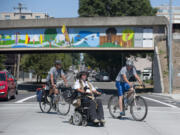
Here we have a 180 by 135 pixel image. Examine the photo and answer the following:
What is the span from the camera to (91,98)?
10188mm

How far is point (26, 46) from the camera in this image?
1353 inches

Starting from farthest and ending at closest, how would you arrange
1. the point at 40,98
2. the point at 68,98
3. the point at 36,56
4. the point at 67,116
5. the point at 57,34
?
the point at 36,56 → the point at 57,34 → the point at 40,98 → the point at 67,116 → the point at 68,98

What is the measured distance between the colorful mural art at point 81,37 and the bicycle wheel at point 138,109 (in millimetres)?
21526

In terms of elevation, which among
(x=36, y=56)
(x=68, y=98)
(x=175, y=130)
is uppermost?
(x=36, y=56)

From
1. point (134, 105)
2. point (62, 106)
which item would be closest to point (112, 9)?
point (62, 106)

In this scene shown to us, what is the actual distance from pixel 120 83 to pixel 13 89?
36.0 feet

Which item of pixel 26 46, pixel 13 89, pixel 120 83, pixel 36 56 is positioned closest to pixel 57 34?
pixel 26 46

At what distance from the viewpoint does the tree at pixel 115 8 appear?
2218 inches

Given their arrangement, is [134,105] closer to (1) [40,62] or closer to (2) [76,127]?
(2) [76,127]

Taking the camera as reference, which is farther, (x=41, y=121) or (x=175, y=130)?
(x=41, y=121)

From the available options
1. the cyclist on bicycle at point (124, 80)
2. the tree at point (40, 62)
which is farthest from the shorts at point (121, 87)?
the tree at point (40, 62)

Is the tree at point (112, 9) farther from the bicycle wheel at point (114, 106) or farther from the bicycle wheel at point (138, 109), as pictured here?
the bicycle wheel at point (138, 109)

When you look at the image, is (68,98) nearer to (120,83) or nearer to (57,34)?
(120,83)

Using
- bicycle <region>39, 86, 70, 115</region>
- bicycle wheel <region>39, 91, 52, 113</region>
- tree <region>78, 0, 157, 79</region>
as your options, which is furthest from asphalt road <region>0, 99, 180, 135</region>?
tree <region>78, 0, 157, 79</region>
